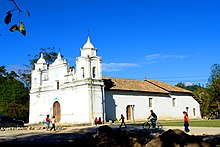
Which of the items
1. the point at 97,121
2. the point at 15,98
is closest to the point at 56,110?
the point at 97,121

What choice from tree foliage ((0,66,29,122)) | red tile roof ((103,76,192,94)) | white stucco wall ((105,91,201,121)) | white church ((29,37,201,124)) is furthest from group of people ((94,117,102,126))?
tree foliage ((0,66,29,122))

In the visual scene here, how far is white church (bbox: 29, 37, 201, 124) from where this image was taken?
Result: 1459 inches

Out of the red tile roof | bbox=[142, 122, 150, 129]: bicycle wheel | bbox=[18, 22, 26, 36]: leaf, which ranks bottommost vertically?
bbox=[142, 122, 150, 129]: bicycle wheel

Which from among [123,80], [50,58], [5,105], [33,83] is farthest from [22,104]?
[123,80]

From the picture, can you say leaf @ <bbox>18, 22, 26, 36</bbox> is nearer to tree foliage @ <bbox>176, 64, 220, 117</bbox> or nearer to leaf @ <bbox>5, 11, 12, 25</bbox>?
leaf @ <bbox>5, 11, 12, 25</bbox>

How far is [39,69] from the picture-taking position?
44188mm

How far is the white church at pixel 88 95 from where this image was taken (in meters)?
37.1

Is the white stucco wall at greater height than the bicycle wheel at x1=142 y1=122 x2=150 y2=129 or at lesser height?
greater

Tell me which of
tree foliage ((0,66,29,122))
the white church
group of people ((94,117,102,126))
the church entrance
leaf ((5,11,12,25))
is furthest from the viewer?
tree foliage ((0,66,29,122))

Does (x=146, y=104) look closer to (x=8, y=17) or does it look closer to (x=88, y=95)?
(x=88, y=95)

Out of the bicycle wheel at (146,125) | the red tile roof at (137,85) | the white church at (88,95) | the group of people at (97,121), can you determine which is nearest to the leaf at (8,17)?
the bicycle wheel at (146,125)

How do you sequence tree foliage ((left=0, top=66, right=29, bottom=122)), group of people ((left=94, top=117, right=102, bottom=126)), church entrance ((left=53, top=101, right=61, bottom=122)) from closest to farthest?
group of people ((left=94, top=117, right=102, bottom=126))
church entrance ((left=53, top=101, right=61, bottom=122))
tree foliage ((left=0, top=66, right=29, bottom=122))

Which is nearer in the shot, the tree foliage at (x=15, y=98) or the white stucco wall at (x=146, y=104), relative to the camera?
the white stucco wall at (x=146, y=104)

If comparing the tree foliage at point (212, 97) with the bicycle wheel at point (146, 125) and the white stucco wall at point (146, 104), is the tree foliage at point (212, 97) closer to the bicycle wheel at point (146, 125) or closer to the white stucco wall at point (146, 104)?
the white stucco wall at point (146, 104)
